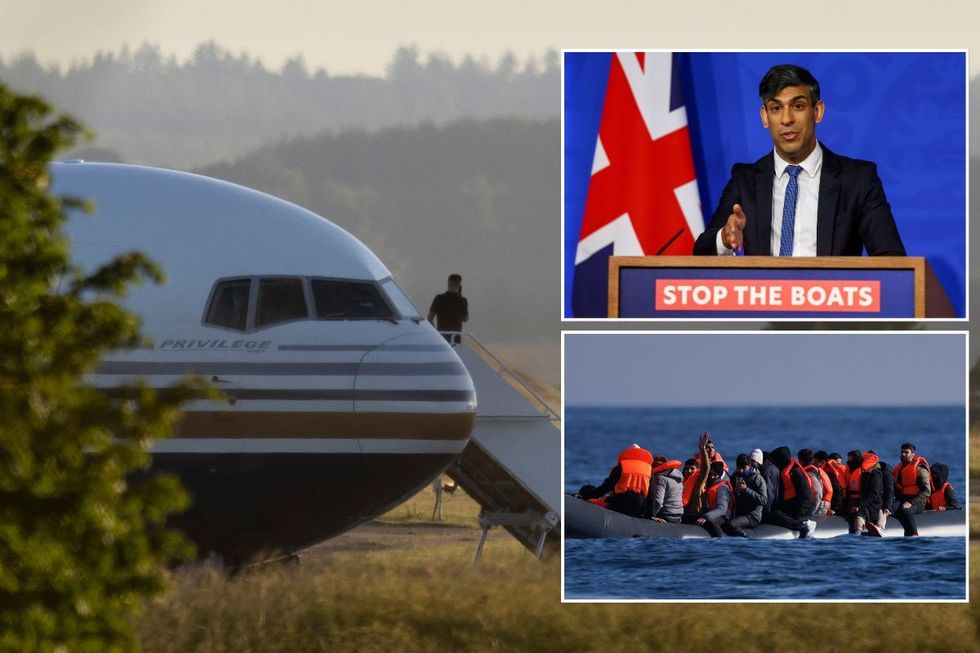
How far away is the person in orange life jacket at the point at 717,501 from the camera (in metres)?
19.8

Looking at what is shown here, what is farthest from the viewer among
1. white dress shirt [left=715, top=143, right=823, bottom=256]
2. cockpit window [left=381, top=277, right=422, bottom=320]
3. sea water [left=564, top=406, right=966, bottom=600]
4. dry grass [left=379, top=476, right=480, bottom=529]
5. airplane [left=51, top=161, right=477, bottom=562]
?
dry grass [left=379, top=476, right=480, bottom=529]

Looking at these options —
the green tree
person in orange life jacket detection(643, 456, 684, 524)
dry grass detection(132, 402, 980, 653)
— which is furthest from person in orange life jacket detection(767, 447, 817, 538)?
the green tree

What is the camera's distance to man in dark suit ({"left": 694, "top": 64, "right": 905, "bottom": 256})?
63.4 feet

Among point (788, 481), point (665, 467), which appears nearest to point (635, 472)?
point (665, 467)

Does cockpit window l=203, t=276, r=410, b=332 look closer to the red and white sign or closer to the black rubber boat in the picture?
the black rubber boat

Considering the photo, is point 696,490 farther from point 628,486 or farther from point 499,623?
point 499,623

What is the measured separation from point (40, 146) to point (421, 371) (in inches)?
386

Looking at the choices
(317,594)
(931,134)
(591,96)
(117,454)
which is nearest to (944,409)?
(931,134)

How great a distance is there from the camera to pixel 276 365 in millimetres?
22688

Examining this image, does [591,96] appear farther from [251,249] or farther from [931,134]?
[251,249]

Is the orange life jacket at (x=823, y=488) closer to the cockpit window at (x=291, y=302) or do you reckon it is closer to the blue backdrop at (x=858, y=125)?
the blue backdrop at (x=858, y=125)

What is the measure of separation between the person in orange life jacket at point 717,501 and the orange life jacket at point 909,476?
5.29ft

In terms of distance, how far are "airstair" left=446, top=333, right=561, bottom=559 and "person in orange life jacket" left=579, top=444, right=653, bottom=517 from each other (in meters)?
4.41

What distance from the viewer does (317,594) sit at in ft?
76.7
